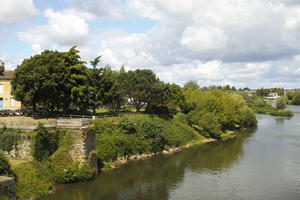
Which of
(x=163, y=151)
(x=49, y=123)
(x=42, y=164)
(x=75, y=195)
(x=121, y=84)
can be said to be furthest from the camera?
(x=121, y=84)

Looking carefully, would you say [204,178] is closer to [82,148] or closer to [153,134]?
[153,134]

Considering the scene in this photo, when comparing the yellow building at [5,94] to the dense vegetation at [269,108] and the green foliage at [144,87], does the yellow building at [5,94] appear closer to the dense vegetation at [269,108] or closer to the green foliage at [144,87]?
the green foliage at [144,87]

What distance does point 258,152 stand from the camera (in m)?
50.0

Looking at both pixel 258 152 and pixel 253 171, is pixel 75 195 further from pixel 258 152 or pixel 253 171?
pixel 258 152

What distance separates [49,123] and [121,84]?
2493 cm

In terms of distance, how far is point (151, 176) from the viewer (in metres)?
36.1

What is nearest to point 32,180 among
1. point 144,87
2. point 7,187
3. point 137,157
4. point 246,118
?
point 7,187

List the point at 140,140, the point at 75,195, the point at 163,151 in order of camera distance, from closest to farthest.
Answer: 1. the point at 75,195
2. the point at 140,140
3. the point at 163,151

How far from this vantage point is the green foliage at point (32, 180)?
1044 inches

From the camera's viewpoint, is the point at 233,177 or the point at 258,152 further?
the point at 258,152

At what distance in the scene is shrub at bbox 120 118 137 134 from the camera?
149 ft

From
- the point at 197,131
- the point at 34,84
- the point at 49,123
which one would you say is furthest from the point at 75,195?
the point at 197,131

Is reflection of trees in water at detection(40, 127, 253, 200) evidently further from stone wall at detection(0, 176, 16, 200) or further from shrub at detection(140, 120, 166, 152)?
stone wall at detection(0, 176, 16, 200)

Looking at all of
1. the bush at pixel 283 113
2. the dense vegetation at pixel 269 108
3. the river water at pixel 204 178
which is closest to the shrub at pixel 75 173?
the river water at pixel 204 178
